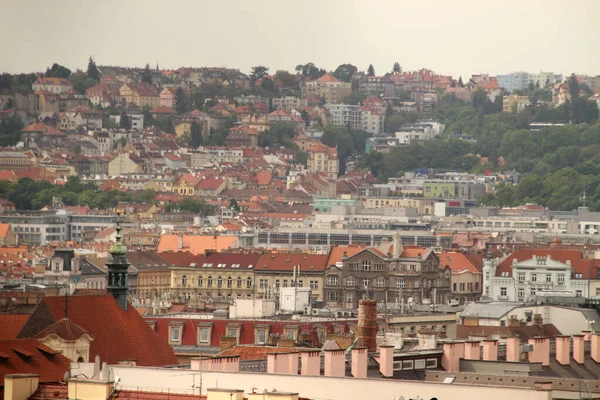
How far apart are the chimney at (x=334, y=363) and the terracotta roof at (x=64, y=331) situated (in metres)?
6.27

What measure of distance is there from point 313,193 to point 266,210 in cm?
2044

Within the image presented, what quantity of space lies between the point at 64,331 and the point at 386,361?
6.30 metres

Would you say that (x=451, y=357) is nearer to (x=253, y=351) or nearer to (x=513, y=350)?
(x=513, y=350)

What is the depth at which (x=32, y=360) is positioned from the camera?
3138 centimetres

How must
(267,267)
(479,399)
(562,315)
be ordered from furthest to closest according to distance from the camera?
(267,267) < (562,315) < (479,399)

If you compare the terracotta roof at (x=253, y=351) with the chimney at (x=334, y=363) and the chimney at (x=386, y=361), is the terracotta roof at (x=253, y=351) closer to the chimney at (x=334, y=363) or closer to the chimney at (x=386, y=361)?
the chimney at (x=386, y=361)

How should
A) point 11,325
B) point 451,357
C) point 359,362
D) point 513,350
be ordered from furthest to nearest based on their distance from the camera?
point 11,325 → point 513,350 → point 451,357 → point 359,362

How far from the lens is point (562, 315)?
158 ft

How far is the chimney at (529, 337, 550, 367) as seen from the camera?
34.6 m

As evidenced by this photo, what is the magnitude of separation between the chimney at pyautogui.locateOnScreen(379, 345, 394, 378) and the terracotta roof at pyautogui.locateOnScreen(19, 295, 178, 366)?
6738mm

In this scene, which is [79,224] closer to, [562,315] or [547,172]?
[547,172]

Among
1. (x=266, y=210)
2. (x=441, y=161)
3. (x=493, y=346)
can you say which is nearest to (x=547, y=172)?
(x=441, y=161)

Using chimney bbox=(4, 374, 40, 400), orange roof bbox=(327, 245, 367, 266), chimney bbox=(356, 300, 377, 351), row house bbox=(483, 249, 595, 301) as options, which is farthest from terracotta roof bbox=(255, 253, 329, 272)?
chimney bbox=(4, 374, 40, 400)

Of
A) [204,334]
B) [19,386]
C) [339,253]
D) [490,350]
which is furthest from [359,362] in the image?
[339,253]
